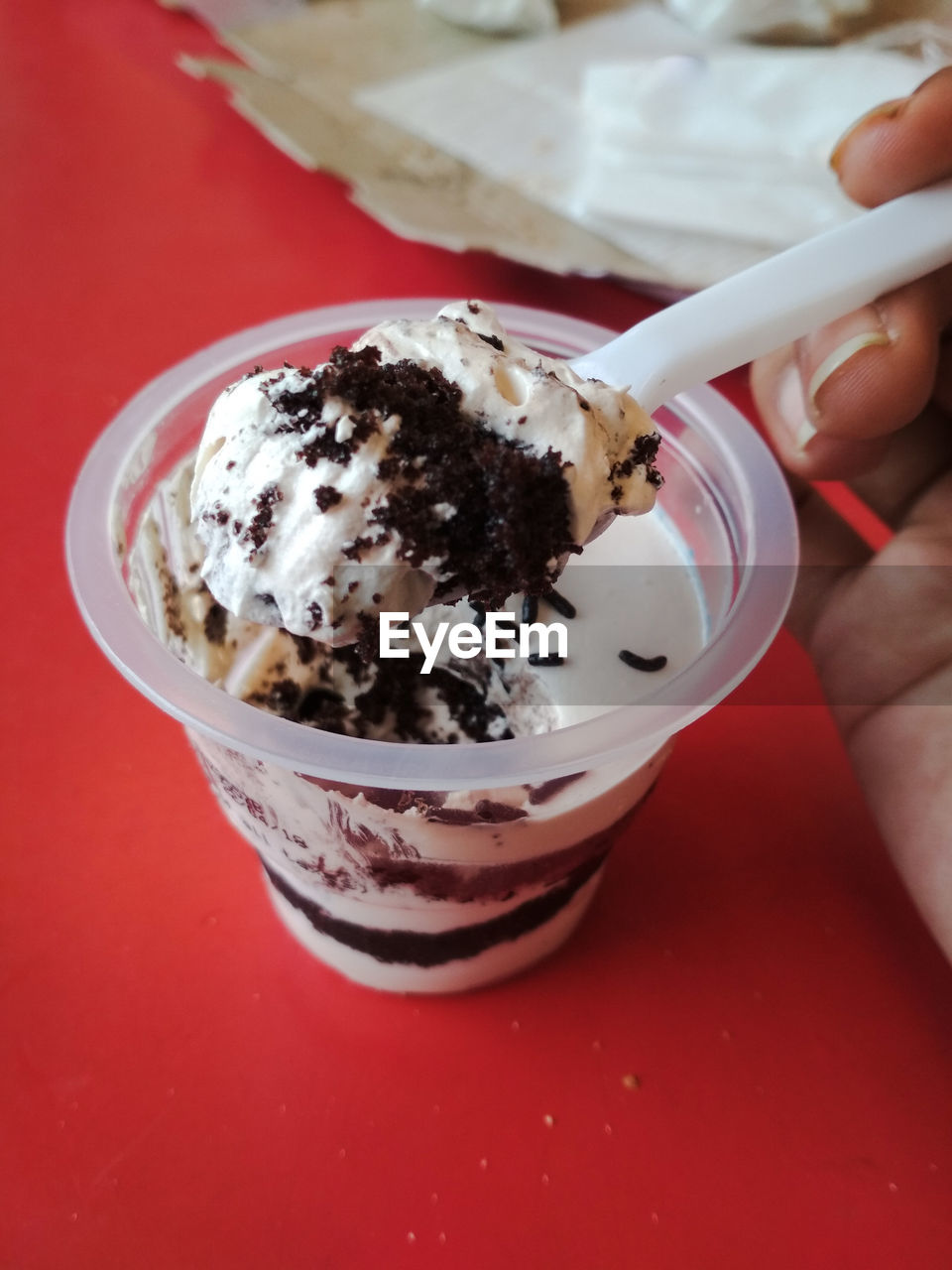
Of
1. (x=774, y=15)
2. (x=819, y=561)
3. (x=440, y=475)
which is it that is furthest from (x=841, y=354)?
(x=774, y=15)

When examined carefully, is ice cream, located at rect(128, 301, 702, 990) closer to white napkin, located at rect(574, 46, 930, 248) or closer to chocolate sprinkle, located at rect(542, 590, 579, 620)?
chocolate sprinkle, located at rect(542, 590, 579, 620)

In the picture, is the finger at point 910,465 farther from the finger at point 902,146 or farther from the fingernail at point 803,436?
the finger at point 902,146

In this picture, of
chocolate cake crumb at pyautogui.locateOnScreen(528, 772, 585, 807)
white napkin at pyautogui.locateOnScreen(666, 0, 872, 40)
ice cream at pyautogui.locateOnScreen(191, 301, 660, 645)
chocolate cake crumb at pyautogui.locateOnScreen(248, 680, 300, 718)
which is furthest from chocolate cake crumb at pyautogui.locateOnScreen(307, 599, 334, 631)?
white napkin at pyautogui.locateOnScreen(666, 0, 872, 40)

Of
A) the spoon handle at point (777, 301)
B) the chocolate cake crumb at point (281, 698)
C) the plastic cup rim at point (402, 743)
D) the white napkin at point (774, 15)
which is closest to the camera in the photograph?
the plastic cup rim at point (402, 743)

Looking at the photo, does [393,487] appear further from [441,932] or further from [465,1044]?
[465,1044]

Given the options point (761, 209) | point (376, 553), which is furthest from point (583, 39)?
point (376, 553)

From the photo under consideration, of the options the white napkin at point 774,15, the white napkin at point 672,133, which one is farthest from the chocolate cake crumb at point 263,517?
the white napkin at point 774,15
